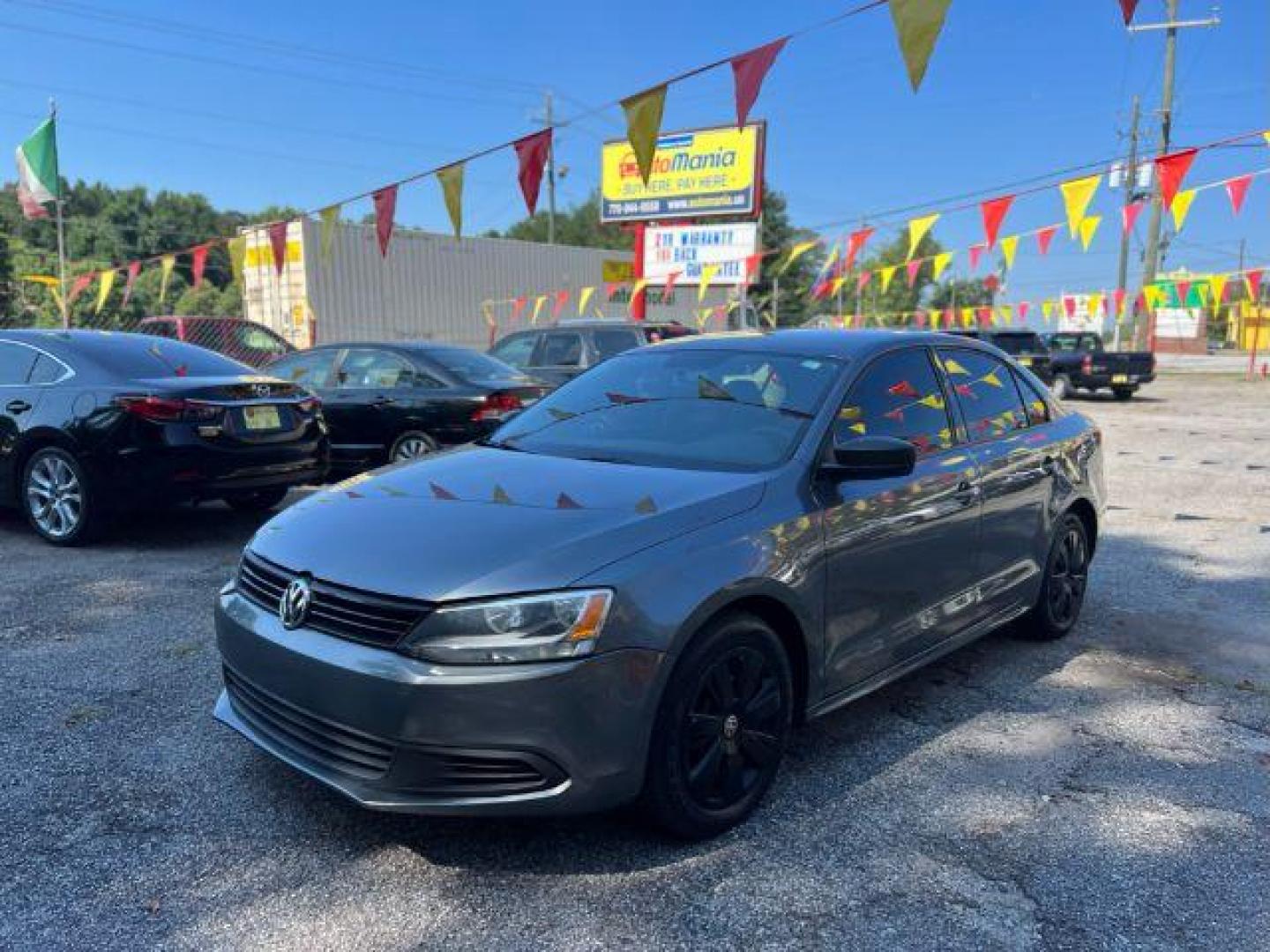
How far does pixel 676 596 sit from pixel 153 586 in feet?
13.0

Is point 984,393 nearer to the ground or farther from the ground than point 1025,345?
nearer to the ground

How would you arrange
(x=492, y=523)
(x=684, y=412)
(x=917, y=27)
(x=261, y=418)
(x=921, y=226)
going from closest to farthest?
(x=492, y=523) < (x=684, y=412) < (x=917, y=27) < (x=261, y=418) < (x=921, y=226)

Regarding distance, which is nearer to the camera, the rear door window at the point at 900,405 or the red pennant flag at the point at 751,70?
the rear door window at the point at 900,405

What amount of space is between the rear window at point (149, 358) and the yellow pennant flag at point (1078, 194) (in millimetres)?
9798

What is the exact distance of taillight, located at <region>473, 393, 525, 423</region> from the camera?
28.2ft

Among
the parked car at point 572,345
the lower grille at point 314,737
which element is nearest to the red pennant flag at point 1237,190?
the parked car at point 572,345

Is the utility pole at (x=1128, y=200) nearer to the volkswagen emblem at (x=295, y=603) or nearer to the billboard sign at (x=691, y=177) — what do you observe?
the billboard sign at (x=691, y=177)

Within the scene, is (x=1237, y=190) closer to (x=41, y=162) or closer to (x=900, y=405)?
(x=900, y=405)

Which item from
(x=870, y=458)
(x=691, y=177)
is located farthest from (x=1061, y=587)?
(x=691, y=177)

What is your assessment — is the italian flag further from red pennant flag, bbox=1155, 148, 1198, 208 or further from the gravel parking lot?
red pennant flag, bbox=1155, 148, 1198, 208

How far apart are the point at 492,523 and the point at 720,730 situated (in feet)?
3.00

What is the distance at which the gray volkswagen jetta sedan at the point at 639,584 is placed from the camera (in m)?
2.44

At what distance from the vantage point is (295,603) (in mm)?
2693

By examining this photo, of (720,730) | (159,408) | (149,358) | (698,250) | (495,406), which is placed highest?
(698,250)
